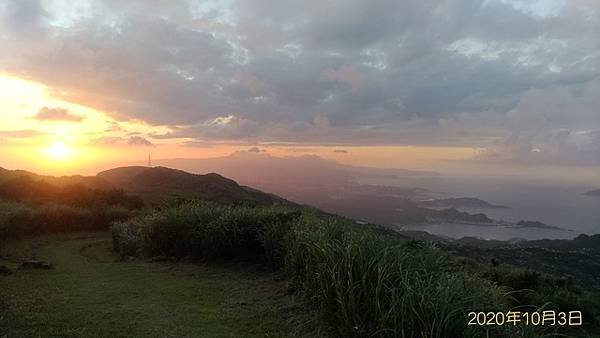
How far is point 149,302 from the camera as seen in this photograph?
28.7ft

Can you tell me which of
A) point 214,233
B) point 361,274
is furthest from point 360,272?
point 214,233

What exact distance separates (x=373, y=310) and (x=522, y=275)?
9453 millimetres

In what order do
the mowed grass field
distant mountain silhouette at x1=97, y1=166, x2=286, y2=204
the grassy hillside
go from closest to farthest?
the grassy hillside < the mowed grass field < distant mountain silhouette at x1=97, y1=166, x2=286, y2=204

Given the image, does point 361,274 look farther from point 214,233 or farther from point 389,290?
point 214,233

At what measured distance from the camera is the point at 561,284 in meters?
14.3

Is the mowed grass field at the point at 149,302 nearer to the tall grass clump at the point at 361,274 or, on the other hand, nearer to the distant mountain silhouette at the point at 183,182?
the tall grass clump at the point at 361,274

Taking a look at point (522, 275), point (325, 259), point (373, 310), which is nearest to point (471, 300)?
point (373, 310)

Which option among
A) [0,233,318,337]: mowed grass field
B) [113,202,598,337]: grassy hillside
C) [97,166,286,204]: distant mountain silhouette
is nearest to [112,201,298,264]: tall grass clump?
[113,202,598,337]: grassy hillside

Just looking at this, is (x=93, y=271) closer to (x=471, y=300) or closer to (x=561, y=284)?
(x=471, y=300)

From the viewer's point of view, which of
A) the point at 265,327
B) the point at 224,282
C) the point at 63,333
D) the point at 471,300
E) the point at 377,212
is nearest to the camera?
the point at 471,300

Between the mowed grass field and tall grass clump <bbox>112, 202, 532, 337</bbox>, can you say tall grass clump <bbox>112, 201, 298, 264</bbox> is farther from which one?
the mowed grass field

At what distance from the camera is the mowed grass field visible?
23.4 feet

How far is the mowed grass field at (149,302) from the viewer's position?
7.14 m

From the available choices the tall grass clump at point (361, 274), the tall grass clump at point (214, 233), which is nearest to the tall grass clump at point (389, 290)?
the tall grass clump at point (361, 274)
